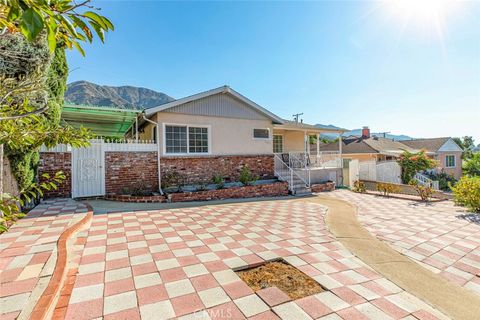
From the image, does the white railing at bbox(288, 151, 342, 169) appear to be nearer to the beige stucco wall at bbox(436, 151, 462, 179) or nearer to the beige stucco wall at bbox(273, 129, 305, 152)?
the beige stucco wall at bbox(273, 129, 305, 152)

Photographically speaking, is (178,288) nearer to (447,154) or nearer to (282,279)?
(282,279)

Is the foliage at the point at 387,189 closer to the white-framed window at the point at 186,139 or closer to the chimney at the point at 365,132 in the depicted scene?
the white-framed window at the point at 186,139

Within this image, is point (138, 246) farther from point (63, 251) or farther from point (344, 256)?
point (344, 256)

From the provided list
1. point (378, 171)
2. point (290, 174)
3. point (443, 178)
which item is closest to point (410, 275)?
point (290, 174)

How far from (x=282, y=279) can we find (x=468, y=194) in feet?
30.7

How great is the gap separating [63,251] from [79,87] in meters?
33.8

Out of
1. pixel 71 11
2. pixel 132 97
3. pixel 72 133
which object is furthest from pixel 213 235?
pixel 132 97

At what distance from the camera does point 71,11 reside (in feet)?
3.74

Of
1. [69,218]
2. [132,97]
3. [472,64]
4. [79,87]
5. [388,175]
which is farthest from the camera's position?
[132,97]

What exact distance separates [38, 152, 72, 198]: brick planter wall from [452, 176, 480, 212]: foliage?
1457cm

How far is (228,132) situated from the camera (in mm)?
11352

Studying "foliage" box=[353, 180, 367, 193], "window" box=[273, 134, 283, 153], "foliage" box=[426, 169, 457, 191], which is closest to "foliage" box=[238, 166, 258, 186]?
"window" box=[273, 134, 283, 153]

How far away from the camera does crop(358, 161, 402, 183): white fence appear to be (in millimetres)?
15633

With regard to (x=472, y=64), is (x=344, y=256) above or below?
below
